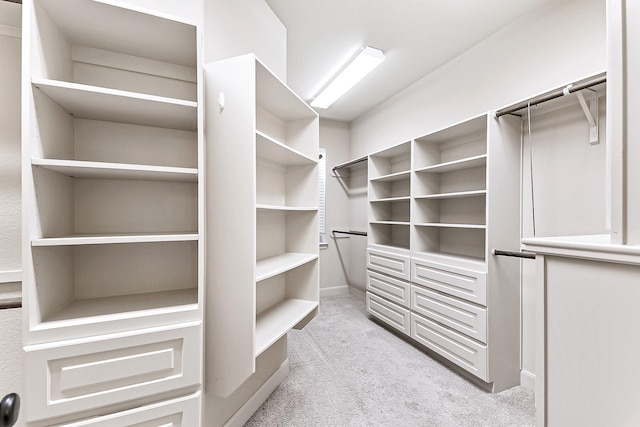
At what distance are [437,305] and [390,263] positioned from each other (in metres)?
0.70

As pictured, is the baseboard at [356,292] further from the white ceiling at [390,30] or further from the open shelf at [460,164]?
the white ceiling at [390,30]

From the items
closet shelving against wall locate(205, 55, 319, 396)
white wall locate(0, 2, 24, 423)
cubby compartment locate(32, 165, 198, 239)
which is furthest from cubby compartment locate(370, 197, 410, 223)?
white wall locate(0, 2, 24, 423)

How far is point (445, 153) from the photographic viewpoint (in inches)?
108

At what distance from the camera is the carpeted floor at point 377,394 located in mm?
1689

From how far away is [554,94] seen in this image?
1.67m

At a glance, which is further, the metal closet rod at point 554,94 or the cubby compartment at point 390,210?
the cubby compartment at point 390,210

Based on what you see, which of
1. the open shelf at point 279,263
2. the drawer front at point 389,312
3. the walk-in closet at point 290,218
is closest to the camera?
the walk-in closet at point 290,218

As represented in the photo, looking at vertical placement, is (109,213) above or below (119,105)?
below

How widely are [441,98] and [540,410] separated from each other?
9.08 ft

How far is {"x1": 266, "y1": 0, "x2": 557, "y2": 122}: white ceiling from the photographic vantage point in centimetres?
197

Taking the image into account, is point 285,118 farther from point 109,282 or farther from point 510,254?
point 510,254

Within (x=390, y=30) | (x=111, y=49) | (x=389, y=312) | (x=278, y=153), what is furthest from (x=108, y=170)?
(x=389, y=312)

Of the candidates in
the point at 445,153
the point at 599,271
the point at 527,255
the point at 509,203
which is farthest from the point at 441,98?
the point at 599,271

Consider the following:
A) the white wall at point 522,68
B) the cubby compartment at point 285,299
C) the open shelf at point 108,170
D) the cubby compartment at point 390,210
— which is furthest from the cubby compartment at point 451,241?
the open shelf at point 108,170
